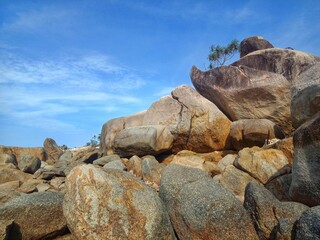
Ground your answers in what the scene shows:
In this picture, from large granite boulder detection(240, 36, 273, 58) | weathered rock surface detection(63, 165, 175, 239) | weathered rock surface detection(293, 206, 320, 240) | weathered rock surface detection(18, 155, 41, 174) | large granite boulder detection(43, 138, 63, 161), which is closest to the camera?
weathered rock surface detection(293, 206, 320, 240)

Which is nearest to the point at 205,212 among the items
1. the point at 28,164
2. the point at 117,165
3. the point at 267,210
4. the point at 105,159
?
the point at 267,210

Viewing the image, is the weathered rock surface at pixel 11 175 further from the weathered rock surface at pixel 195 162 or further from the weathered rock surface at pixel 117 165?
the weathered rock surface at pixel 195 162

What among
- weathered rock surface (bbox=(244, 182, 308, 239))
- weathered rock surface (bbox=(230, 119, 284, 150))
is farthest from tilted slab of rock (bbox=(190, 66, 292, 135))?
weathered rock surface (bbox=(244, 182, 308, 239))

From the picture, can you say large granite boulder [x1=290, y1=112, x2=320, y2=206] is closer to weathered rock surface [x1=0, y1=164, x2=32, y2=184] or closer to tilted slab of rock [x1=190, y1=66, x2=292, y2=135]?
tilted slab of rock [x1=190, y1=66, x2=292, y2=135]

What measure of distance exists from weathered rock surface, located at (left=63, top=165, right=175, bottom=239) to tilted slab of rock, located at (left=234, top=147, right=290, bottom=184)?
16.7 feet

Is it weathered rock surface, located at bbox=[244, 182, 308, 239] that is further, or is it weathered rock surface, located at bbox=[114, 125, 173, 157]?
weathered rock surface, located at bbox=[114, 125, 173, 157]

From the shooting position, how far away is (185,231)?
7.03 metres

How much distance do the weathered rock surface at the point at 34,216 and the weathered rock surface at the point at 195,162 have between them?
24.5 feet

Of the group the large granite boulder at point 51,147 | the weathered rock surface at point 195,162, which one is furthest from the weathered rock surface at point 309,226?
the large granite boulder at point 51,147

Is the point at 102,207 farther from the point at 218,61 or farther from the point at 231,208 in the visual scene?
the point at 218,61

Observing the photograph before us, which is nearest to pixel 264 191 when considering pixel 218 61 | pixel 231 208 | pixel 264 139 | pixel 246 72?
pixel 231 208

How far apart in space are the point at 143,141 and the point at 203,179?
8848 millimetres

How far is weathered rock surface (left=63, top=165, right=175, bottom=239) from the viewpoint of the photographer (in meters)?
6.53

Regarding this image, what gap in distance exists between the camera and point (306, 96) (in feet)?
29.3
